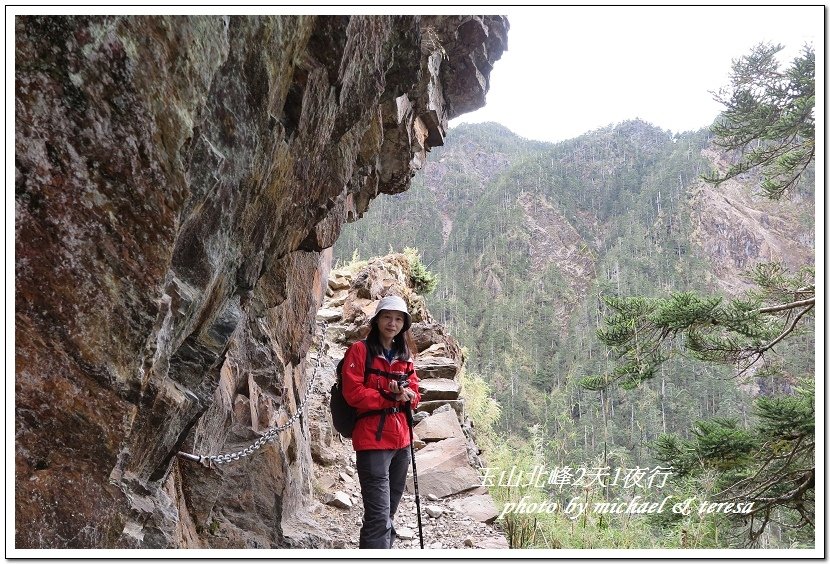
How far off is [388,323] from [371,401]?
616mm

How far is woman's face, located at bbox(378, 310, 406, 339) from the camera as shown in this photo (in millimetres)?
4008

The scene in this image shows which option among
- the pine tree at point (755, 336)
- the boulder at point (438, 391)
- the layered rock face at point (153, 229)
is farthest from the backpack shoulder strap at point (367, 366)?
the boulder at point (438, 391)

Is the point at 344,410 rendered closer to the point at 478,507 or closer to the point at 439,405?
the point at 478,507

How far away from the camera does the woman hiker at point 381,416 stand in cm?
366

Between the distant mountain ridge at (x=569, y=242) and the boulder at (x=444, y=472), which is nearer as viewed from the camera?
the boulder at (x=444, y=472)

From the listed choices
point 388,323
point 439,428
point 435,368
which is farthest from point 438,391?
point 388,323

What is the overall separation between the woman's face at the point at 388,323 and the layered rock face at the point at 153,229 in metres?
1.03

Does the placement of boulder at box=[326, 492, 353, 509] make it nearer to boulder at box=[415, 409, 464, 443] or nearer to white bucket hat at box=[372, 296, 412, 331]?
boulder at box=[415, 409, 464, 443]

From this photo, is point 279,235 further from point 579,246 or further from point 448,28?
point 579,246

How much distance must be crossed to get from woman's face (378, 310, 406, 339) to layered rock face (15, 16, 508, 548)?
1.03 metres

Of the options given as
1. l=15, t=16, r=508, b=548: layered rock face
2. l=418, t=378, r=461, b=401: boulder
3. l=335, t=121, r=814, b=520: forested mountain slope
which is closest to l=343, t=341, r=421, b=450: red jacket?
l=15, t=16, r=508, b=548: layered rock face

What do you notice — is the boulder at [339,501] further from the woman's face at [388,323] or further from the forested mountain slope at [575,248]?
the forested mountain slope at [575,248]

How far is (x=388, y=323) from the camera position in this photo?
13.1 feet

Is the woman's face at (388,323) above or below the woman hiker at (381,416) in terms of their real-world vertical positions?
above
